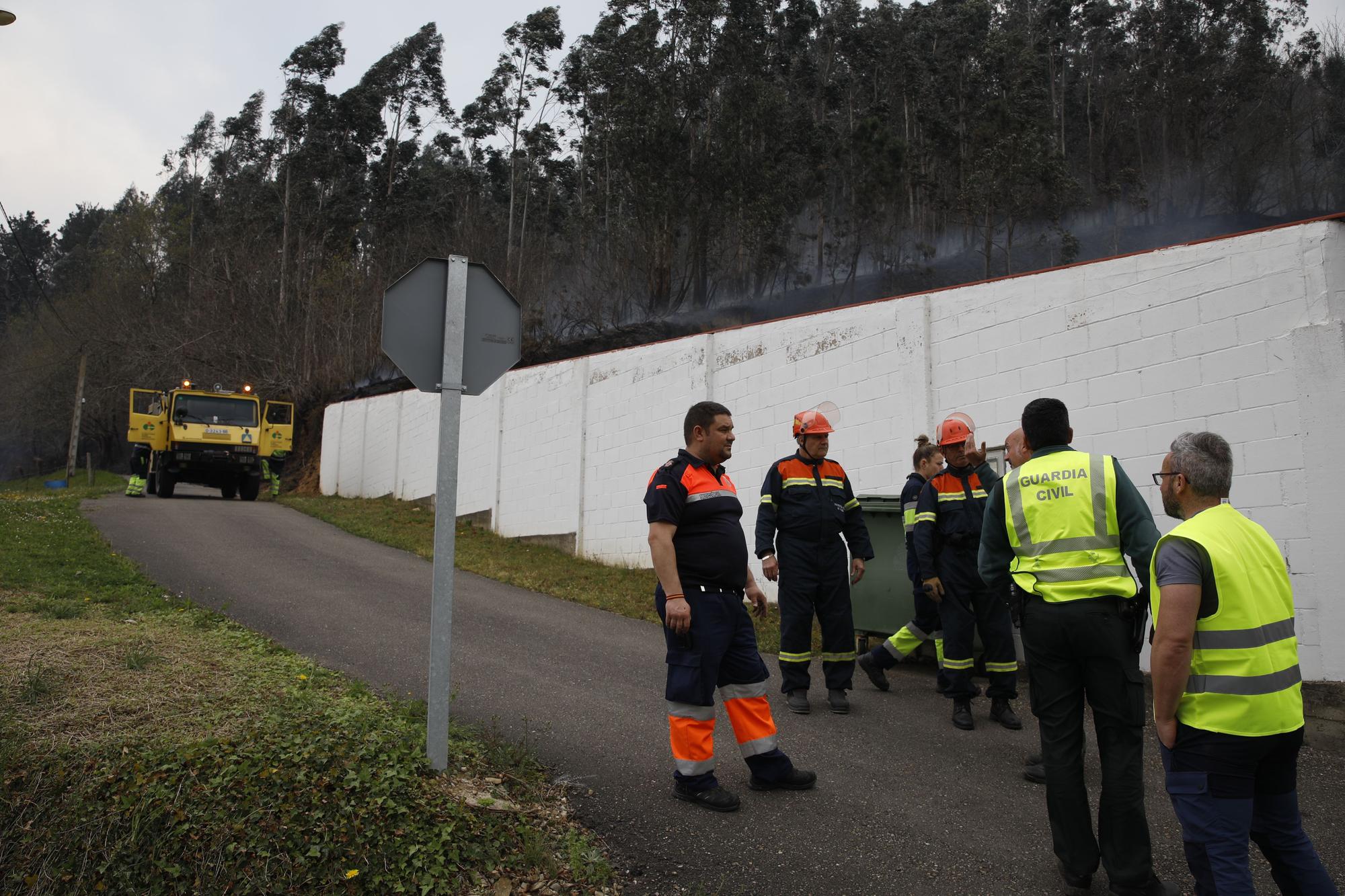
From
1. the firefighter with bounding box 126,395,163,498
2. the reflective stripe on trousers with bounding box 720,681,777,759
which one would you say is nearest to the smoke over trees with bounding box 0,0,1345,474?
the firefighter with bounding box 126,395,163,498

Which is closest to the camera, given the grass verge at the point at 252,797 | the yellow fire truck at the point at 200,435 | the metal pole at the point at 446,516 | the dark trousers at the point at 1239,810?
the dark trousers at the point at 1239,810

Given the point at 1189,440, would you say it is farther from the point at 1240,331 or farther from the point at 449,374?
the point at 1240,331

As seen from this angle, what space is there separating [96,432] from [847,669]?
52.2 meters

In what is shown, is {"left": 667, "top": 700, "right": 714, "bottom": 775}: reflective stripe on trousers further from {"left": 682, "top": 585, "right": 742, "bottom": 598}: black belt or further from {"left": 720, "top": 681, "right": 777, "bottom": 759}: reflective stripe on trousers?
{"left": 682, "top": 585, "right": 742, "bottom": 598}: black belt

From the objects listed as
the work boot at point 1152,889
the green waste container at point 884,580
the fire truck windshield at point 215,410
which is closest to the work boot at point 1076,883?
the work boot at point 1152,889

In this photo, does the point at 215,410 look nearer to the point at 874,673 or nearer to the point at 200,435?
the point at 200,435

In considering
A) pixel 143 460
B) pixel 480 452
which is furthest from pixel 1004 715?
pixel 143 460

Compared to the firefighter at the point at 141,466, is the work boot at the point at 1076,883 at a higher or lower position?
lower

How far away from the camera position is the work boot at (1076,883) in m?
3.33

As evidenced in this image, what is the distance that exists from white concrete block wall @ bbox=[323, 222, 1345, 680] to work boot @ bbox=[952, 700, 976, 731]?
183 centimetres

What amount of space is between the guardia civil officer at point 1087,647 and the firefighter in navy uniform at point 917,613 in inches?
83.9

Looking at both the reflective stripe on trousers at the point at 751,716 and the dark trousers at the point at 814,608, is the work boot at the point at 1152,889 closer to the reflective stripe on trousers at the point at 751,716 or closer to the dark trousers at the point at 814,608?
the reflective stripe on trousers at the point at 751,716

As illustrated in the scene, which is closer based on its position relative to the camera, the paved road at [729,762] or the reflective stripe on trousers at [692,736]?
the paved road at [729,762]

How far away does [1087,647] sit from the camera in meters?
3.32
